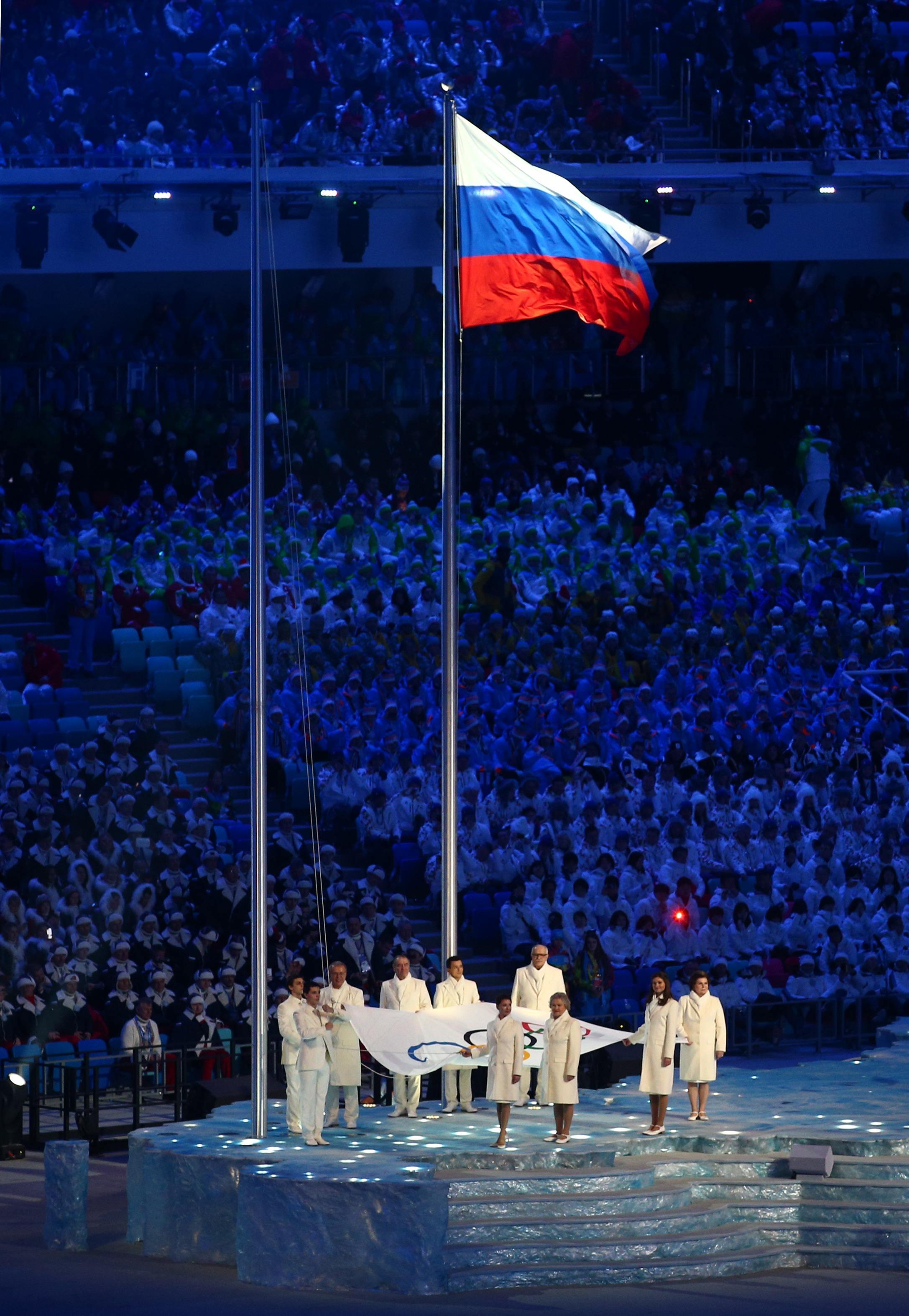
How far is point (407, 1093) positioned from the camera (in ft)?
59.8

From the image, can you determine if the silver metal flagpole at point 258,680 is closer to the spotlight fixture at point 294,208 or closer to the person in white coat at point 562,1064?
the person in white coat at point 562,1064

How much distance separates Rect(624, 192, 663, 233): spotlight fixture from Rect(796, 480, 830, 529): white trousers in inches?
154

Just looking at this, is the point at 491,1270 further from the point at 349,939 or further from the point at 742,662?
the point at 742,662

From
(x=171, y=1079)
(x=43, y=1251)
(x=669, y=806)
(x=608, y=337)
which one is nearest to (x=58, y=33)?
(x=608, y=337)

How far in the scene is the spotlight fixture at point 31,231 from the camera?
29.9m

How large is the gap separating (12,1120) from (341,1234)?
192 inches

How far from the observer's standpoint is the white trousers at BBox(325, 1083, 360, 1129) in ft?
57.8

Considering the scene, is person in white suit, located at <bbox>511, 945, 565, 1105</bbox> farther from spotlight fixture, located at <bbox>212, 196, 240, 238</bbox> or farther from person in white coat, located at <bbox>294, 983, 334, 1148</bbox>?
spotlight fixture, located at <bbox>212, 196, 240, 238</bbox>

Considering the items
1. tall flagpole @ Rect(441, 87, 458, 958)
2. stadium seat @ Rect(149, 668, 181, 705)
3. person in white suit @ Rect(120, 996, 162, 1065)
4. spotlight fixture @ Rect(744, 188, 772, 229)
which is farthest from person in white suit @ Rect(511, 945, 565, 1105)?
spotlight fixture @ Rect(744, 188, 772, 229)

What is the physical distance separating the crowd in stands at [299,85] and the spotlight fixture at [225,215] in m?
0.55

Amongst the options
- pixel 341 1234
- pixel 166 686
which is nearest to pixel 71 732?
pixel 166 686

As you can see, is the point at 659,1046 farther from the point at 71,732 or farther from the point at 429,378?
the point at 429,378

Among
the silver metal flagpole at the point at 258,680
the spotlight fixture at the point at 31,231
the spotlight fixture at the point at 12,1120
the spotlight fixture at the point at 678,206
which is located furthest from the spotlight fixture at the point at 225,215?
the spotlight fixture at the point at 12,1120

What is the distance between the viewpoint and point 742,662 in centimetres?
2816
